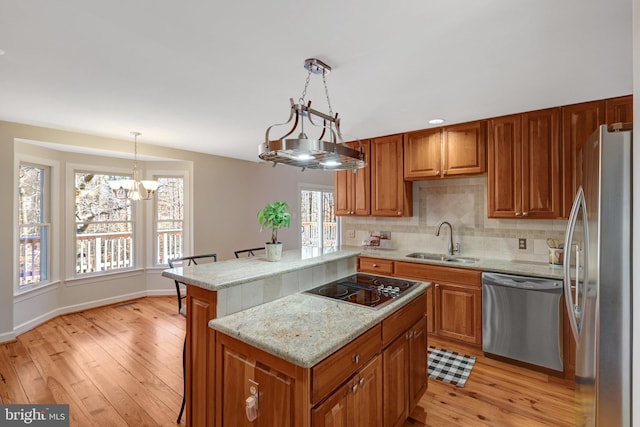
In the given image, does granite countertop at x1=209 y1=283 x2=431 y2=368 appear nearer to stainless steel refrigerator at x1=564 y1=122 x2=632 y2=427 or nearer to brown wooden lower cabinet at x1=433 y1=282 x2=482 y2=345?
stainless steel refrigerator at x1=564 y1=122 x2=632 y2=427

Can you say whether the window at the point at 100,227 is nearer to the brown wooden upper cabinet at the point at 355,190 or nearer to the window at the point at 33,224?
the window at the point at 33,224

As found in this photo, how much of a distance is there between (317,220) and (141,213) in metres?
3.72

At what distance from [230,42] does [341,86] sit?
91cm

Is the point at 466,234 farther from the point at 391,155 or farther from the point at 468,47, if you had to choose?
the point at 468,47

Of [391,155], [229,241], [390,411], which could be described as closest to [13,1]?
[390,411]

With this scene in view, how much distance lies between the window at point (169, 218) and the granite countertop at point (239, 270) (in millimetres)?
3479

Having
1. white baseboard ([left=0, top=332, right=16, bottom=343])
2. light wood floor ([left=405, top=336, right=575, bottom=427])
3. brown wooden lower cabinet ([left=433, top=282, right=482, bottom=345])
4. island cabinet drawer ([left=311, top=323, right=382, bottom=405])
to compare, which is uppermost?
island cabinet drawer ([left=311, top=323, right=382, bottom=405])

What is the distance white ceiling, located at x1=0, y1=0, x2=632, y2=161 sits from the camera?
1.51 meters

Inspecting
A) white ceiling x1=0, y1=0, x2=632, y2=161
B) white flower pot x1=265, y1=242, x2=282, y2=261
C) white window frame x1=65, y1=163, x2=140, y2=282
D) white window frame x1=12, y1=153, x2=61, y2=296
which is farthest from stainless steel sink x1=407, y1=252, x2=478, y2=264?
white window frame x1=12, y1=153, x2=61, y2=296

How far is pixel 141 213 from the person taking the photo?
5000 millimetres

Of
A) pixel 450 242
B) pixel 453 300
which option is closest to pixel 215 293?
pixel 453 300

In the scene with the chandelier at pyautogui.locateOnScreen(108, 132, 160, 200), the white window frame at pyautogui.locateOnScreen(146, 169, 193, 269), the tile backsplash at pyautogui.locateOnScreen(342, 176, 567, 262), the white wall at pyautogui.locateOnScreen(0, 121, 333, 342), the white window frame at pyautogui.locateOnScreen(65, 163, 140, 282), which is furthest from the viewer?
the white window frame at pyautogui.locateOnScreen(146, 169, 193, 269)

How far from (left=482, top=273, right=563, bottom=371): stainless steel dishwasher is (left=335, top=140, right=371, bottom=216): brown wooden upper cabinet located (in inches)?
67.9

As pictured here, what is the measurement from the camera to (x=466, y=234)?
3631 millimetres
